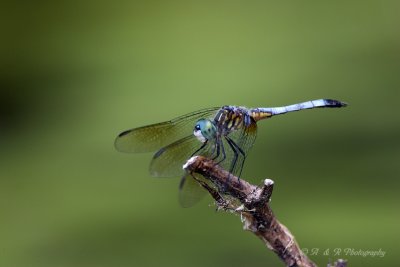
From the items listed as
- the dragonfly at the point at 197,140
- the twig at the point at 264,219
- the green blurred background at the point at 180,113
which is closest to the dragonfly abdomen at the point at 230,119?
the dragonfly at the point at 197,140

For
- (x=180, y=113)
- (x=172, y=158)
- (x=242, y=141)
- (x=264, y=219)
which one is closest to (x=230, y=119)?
(x=242, y=141)

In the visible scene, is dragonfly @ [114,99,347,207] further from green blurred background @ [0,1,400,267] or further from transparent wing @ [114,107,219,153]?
green blurred background @ [0,1,400,267]

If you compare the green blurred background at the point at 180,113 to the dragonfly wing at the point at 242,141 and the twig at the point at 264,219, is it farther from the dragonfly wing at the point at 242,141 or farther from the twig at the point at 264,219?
the twig at the point at 264,219

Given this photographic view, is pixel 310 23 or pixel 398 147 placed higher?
pixel 310 23

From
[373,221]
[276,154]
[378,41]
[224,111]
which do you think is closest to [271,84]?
[276,154]

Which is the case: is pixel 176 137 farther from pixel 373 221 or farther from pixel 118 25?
pixel 118 25
